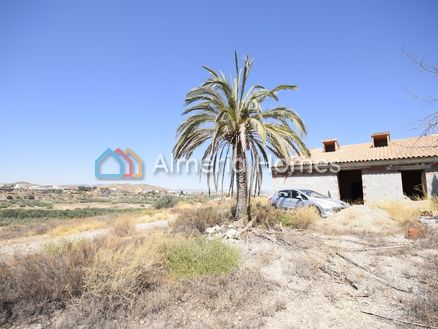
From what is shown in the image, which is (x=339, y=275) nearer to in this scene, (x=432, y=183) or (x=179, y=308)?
(x=179, y=308)

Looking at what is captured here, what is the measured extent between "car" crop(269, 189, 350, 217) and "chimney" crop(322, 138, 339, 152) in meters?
9.52

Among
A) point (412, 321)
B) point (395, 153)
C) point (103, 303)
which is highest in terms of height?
point (395, 153)

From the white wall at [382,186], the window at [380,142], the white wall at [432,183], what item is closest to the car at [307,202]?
the white wall at [382,186]

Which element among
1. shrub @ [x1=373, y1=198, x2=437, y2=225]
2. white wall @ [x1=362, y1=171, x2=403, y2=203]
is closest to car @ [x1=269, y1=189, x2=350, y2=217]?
shrub @ [x1=373, y1=198, x2=437, y2=225]

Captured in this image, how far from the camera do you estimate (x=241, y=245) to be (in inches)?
313

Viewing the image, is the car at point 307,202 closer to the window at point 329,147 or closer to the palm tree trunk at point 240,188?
the palm tree trunk at point 240,188

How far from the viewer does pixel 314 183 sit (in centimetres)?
1823

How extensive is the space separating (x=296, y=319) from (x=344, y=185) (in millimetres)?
21057

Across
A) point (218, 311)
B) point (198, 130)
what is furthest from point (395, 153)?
point (218, 311)

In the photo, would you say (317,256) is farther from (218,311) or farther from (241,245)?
(218,311)

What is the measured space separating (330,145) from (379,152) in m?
4.24

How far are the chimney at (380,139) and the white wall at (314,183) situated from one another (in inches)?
230

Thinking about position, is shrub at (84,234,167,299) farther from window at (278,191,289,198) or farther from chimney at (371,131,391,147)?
chimney at (371,131,391,147)

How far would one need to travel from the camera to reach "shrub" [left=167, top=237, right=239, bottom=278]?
5.41 meters
